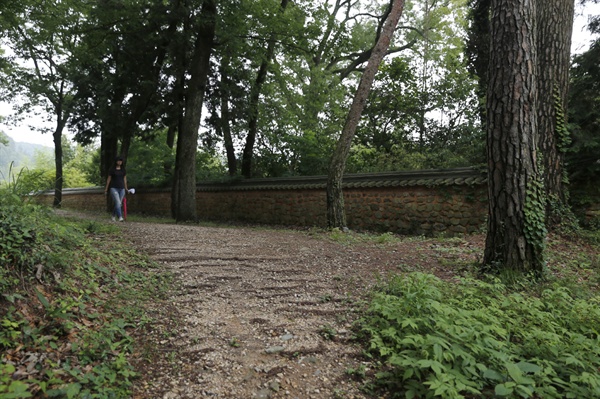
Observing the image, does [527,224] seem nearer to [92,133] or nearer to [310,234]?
[310,234]

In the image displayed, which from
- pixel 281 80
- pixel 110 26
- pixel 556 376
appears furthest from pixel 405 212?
pixel 110 26

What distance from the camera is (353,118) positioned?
24.3ft

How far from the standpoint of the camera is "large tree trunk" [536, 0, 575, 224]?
232 inches

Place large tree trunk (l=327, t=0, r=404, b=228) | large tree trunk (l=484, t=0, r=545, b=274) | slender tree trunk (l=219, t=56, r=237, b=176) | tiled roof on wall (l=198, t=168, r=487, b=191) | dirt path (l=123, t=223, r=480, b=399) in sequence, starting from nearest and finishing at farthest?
dirt path (l=123, t=223, r=480, b=399), large tree trunk (l=484, t=0, r=545, b=274), tiled roof on wall (l=198, t=168, r=487, b=191), large tree trunk (l=327, t=0, r=404, b=228), slender tree trunk (l=219, t=56, r=237, b=176)

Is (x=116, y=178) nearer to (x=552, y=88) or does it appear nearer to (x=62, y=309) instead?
(x=62, y=309)

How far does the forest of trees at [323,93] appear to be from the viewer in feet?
13.0

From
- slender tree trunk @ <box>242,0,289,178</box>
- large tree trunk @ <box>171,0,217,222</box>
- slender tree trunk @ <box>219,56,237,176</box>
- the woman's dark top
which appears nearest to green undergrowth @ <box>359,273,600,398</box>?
the woman's dark top

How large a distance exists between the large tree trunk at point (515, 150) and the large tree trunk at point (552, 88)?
7.77 ft

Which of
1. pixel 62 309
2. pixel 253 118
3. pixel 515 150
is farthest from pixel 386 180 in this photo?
pixel 62 309

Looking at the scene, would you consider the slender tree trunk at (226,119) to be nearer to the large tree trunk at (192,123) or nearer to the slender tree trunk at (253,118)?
the slender tree trunk at (253,118)

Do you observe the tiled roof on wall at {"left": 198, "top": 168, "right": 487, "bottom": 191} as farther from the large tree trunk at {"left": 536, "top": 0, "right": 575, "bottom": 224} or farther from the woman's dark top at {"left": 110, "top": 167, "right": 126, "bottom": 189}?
the woman's dark top at {"left": 110, "top": 167, "right": 126, "bottom": 189}

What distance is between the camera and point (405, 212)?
790 centimetres

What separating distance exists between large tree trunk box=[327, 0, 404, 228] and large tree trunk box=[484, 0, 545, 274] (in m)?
3.40

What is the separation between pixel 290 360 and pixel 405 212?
19.8 feet
